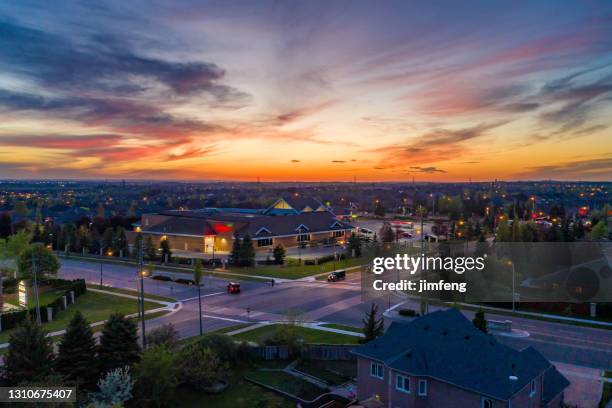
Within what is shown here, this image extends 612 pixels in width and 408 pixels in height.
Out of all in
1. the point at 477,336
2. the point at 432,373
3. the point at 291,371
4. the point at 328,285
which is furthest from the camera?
the point at 328,285

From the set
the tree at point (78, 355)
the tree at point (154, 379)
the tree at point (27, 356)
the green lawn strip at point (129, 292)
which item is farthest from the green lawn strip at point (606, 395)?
the green lawn strip at point (129, 292)

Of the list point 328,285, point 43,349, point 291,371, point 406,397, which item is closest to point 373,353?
point 406,397

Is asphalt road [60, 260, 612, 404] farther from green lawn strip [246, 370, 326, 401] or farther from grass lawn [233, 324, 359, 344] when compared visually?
green lawn strip [246, 370, 326, 401]

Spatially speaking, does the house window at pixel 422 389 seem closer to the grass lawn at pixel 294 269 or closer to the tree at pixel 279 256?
the grass lawn at pixel 294 269

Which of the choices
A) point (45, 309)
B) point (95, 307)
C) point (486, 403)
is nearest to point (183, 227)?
point (95, 307)

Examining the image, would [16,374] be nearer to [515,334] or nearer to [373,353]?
[373,353]
